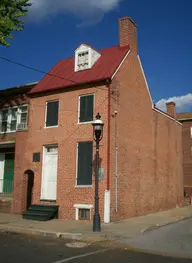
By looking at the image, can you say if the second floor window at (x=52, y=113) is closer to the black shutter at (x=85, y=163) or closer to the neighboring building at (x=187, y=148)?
the black shutter at (x=85, y=163)

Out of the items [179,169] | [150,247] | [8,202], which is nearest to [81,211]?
[8,202]

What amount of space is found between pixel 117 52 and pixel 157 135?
5811mm

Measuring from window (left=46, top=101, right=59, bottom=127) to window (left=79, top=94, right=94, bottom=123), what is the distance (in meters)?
1.52

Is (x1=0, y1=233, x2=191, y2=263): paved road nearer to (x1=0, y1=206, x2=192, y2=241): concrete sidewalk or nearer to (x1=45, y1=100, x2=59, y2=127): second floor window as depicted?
(x1=0, y1=206, x2=192, y2=241): concrete sidewalk

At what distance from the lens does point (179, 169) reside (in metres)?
23.3

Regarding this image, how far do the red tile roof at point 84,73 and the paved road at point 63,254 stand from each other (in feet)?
27.3

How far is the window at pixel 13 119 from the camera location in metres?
18.8

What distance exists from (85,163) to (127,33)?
7966mm

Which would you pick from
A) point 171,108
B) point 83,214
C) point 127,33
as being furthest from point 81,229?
point 171,108

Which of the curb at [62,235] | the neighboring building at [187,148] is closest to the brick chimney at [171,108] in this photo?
the neighboring building at [187,148]

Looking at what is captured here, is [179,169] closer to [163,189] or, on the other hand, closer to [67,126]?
[163,189]

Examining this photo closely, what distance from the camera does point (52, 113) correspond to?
1688cm

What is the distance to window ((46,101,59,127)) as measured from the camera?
16.7m

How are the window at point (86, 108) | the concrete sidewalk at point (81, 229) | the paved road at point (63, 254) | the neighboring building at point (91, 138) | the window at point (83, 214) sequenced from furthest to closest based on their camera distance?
the window at point (86, 108)
the neighboring building at point (91, 138)
the window at point (83, 214)
the concrete sidewalk at point (81, 229)
the paved road at point (63, 254)
